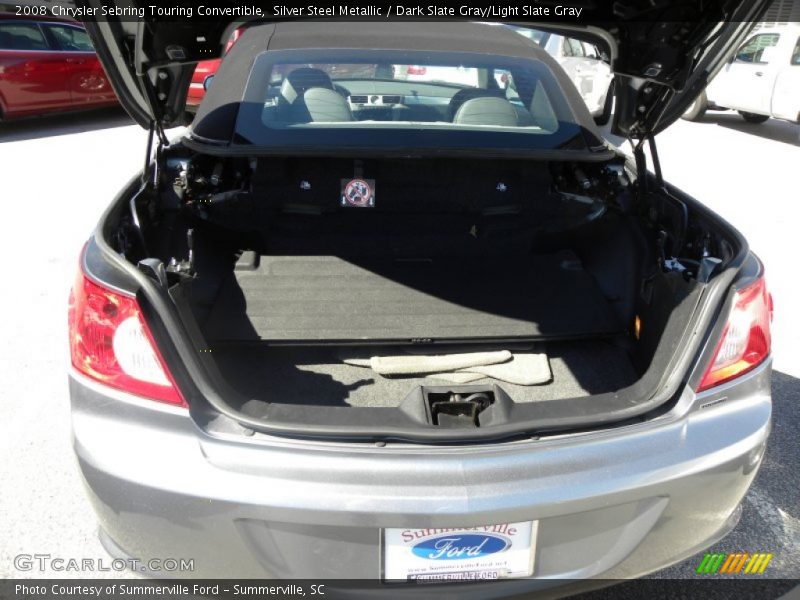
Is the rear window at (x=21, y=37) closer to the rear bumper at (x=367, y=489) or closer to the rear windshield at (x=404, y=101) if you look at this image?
the rear windshield at (x=404, y=101)

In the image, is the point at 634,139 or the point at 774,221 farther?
the point at 774,221

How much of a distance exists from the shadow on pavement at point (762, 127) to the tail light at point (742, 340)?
8540mm

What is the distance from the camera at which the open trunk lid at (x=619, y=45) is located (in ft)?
6.03

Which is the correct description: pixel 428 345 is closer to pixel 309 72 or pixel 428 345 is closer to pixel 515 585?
pixel 515 585

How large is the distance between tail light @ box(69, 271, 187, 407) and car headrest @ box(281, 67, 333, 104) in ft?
4.60

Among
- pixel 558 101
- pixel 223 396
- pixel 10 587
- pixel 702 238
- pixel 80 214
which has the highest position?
pixel 558 101

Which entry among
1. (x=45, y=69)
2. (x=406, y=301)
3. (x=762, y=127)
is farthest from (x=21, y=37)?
(x=762, y=127)

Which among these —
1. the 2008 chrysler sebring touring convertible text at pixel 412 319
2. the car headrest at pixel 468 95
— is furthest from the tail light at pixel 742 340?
the car headrest at pixel 468 95

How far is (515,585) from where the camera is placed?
53.7 inches

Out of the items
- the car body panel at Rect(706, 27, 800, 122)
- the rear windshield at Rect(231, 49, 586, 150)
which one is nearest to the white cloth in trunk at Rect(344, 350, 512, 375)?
the rear windshield at Rect(231, 49, 586, 150)

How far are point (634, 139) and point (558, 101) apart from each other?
1.26 ft

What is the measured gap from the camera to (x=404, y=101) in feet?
8.66

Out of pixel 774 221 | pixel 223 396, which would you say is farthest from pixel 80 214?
pixel 774 221

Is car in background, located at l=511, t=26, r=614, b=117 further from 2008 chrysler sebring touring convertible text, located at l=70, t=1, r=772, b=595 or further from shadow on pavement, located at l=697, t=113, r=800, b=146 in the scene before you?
2008 chrysler sebring touring convertible text, located at l=70, t=1, r=772, b=595
